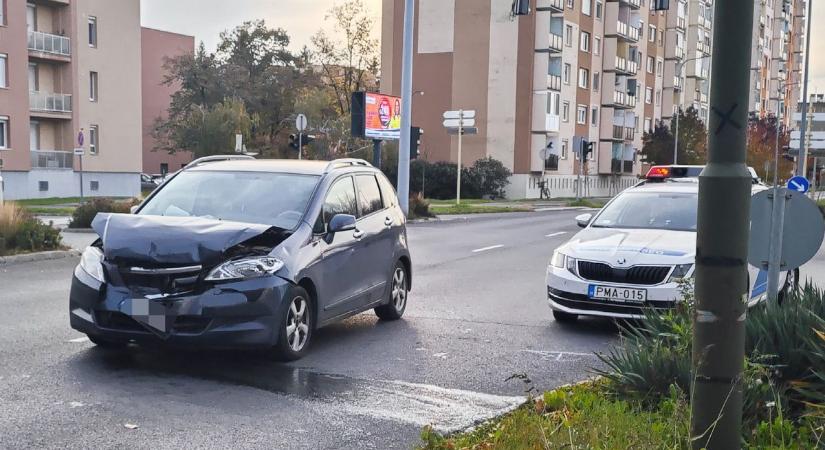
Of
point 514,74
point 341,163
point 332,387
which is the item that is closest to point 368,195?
point 341,163

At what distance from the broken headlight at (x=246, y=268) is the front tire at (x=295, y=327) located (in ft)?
0.84

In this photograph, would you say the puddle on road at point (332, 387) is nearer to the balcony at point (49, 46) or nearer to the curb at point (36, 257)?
the curb at point (36, 257)

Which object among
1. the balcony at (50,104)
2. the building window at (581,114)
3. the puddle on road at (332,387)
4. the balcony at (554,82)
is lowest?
the puddle on road at (332,387)

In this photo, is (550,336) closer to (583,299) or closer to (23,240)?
(583,299)

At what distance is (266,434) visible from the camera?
5.27m

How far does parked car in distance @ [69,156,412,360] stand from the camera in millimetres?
6734

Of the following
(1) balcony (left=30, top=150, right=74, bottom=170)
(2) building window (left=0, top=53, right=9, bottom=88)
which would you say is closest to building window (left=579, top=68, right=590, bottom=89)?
(1) balcony (left=30, top=150, right=74, bottom=170)

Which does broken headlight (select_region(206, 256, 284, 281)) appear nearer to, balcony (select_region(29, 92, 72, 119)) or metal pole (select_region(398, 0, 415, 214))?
metal pole (select_region(398, 0, 415, 214))

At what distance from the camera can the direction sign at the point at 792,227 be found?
244 inches

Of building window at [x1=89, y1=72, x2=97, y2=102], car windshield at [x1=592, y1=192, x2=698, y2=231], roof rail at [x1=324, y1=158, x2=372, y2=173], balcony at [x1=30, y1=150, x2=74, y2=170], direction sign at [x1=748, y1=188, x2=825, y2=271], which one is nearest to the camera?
direction sign at [x1=748, y1=188, x2=825, y2=271]

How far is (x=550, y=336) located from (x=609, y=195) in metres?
66.7

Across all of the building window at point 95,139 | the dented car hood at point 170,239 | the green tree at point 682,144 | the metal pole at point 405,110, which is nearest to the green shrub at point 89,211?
the metal pole at point 405,110

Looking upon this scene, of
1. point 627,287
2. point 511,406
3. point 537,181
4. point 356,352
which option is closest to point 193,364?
point 356,352

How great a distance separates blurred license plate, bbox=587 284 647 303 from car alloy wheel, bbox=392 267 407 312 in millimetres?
2034
